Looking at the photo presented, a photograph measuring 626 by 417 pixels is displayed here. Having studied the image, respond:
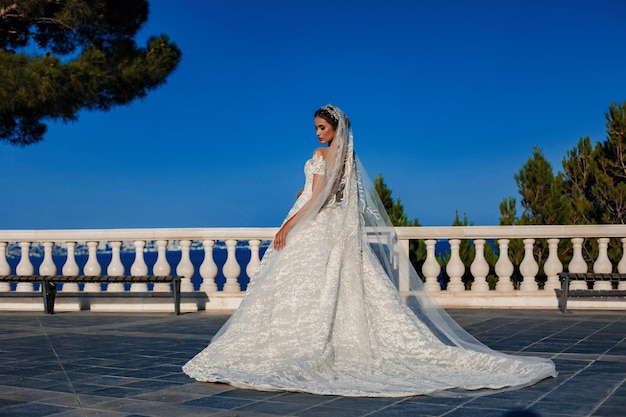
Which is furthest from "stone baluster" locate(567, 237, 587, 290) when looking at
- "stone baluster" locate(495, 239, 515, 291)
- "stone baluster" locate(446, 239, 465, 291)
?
"stone baluster" locate(446, 239, 465, 291)

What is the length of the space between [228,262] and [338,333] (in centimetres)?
585

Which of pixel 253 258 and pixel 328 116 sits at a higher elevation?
pixel 328 116

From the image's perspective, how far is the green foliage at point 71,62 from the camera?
1468 centimetres

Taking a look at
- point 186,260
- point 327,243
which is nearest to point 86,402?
point 327,243

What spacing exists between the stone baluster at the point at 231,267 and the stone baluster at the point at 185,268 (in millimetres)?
541

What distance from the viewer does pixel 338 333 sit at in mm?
5730

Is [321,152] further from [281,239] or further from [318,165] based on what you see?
[281,239]

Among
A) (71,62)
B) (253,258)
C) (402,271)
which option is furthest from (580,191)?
(402,271)

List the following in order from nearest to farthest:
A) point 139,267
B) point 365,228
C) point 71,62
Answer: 1. point 365,228
2. point 139,267
3. point 71,62

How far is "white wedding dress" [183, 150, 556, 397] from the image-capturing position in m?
5.31

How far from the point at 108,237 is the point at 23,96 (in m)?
4.64

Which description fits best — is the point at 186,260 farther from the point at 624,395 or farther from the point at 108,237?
the point at 624,395

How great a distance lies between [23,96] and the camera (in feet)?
48.3

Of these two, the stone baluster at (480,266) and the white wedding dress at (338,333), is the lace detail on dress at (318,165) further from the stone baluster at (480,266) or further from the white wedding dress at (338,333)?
the stone baluster at (480,266)
